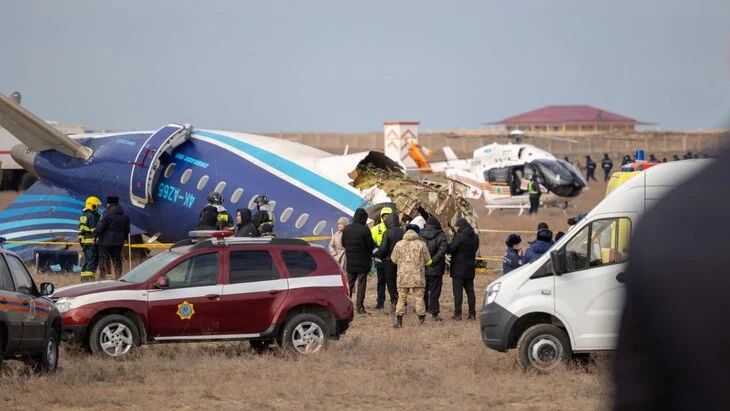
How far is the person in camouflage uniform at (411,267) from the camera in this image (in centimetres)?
1838

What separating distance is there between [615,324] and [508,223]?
3976 centimetres

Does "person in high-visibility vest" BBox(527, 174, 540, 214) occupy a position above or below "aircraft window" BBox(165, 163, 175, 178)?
below

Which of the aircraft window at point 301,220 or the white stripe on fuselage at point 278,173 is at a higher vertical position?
the white stripe on fuselage at point 278,173

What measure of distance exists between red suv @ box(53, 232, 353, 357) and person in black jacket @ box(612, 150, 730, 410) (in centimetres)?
1320

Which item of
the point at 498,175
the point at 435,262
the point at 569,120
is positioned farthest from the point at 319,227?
the point at 569,120

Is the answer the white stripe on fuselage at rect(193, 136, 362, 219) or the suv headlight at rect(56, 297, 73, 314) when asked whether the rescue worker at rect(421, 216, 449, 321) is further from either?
the suv headlight at rect(56, 297, 73, 314)

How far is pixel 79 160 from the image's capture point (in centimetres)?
2661

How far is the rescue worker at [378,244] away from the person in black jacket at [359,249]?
36cm

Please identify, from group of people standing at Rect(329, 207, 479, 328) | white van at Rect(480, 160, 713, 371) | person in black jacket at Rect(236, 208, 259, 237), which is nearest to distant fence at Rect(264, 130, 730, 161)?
person in black jacket at Rect(236, 208, 259, 237)

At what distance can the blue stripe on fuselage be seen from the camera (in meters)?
23.4

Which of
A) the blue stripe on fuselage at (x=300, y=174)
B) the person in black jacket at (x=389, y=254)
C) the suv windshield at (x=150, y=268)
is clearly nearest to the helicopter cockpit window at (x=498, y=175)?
the blue stripe on fuselage at (x=300, y=174)

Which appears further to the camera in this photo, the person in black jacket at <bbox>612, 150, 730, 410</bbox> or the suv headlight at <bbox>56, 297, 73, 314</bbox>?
the suv headlight at <bbox>56, 297, 73, 314</bbox>

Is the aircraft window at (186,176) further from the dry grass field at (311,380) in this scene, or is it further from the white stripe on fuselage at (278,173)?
the dry grass field at (311,380)

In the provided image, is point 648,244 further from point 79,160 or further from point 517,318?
point 79,160
